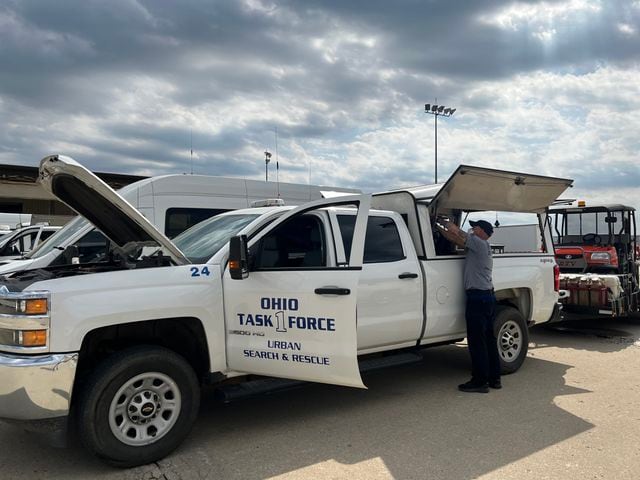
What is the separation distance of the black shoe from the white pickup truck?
0.64 meters

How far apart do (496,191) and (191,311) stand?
13.0ft

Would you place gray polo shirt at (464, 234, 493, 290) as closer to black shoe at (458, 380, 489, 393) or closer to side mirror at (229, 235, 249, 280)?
black shoe at (458, 380, 489, 393)

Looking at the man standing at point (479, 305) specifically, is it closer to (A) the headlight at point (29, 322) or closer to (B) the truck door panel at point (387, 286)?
(B) the truck door panel at point (387, 286)

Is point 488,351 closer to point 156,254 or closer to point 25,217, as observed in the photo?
point 156,254

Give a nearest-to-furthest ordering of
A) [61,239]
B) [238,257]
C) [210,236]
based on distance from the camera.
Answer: [238,257] → [210,236] → [61,239]

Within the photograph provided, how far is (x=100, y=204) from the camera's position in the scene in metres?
4.12

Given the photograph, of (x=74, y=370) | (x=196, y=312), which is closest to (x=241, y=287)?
(x=196, y=312)

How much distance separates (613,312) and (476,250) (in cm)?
439

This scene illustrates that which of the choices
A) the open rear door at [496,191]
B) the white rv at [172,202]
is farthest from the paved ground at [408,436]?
the white rv at [172,202]

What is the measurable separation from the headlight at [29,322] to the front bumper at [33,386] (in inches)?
2.8

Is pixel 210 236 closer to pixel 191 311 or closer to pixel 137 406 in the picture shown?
pixel 191 311

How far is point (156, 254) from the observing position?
14.0 feet

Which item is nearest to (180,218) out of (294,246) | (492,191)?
(294,246)

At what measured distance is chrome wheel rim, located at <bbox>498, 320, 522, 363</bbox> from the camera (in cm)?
639
